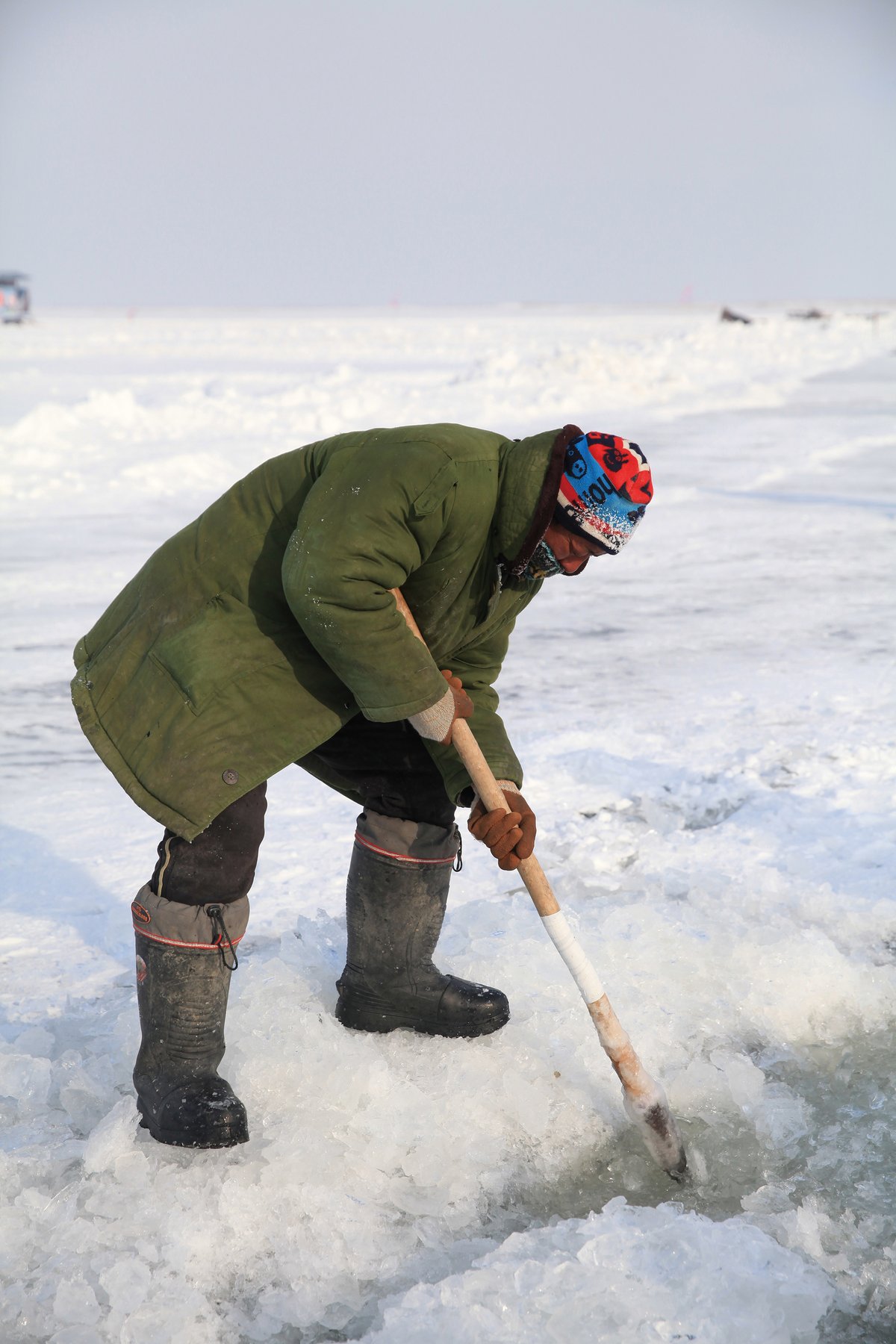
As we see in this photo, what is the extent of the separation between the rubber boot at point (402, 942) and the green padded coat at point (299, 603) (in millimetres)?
418

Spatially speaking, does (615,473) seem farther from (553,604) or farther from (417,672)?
(553,604)

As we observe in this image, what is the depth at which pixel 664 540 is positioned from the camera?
27.7ft

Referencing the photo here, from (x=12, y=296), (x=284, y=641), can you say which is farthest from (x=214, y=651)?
(x=12, y=296)

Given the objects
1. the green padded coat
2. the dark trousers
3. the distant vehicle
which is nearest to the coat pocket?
the green padded coat

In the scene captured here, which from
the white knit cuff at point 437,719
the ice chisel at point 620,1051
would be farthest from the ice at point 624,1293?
the white knit cuff at point 437,719

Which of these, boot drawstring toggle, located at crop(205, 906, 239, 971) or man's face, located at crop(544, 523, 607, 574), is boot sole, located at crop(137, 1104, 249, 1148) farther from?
man's face, located at crop(544, 523, 607, 574)

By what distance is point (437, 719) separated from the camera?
7.13 feet

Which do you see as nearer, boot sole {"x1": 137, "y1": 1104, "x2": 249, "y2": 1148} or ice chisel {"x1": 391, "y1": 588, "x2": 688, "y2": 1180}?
boot sole {"x1": 137, "y1": 1104, "x2": 249, "y2": 1148}

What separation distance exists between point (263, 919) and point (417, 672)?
137cm

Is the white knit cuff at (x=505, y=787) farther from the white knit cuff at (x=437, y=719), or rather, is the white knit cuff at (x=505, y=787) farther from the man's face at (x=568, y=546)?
the man's face at (x=568, y=546)

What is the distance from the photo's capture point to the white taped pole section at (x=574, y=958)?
7.77 feet

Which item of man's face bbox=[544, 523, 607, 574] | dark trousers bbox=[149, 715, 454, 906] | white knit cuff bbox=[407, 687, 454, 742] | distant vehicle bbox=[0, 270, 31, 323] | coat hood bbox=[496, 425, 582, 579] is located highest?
coat hood bbox=[496, 425, 582, 579]

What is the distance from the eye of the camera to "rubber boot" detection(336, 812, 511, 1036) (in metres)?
2.57

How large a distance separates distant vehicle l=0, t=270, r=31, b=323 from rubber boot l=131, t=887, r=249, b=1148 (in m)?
51.2
